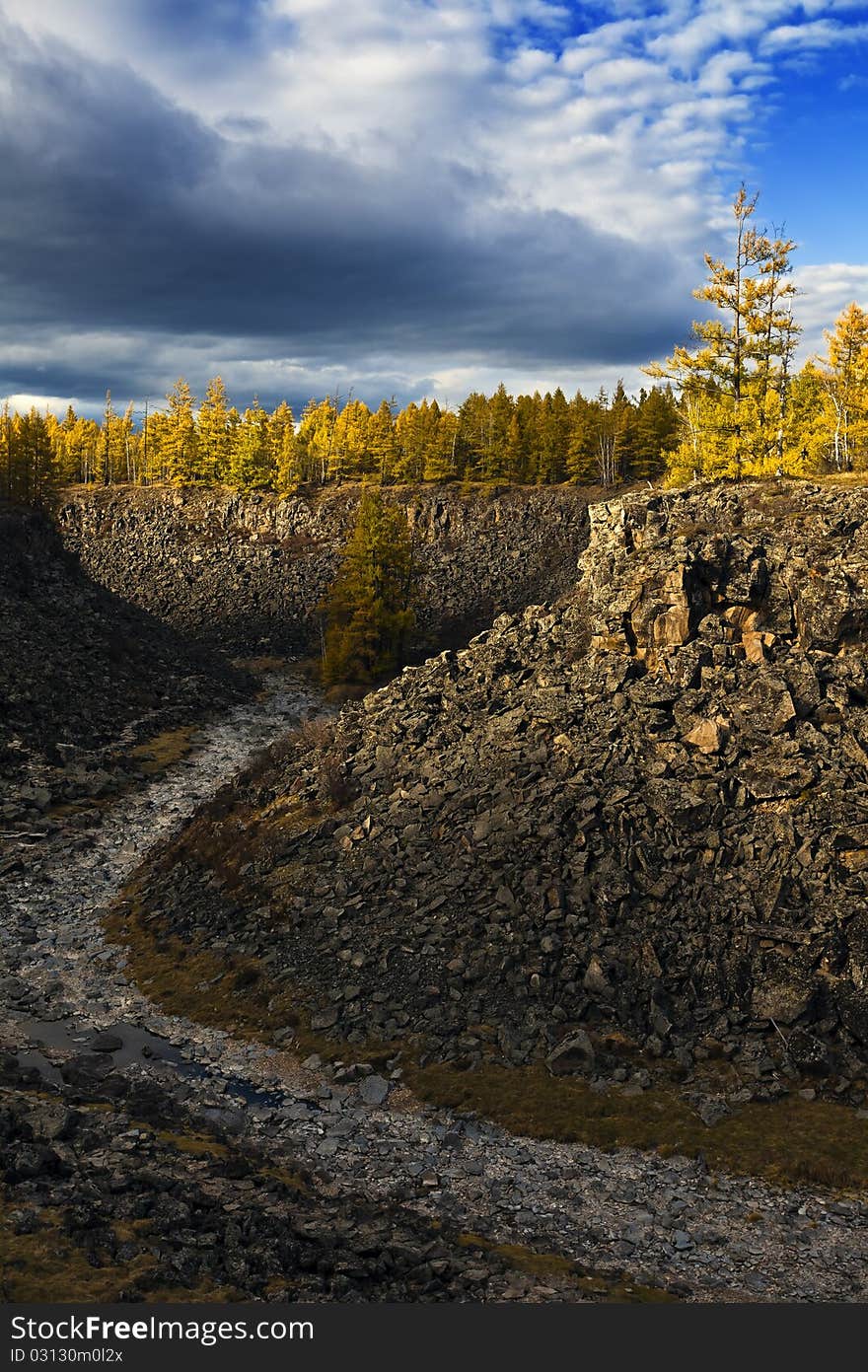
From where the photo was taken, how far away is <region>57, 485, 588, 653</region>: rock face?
292 ft

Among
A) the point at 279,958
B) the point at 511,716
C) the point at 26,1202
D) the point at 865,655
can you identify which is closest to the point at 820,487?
the point at 865,655

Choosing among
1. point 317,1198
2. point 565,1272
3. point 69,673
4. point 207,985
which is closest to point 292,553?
point 69,673

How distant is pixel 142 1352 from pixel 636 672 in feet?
88.4

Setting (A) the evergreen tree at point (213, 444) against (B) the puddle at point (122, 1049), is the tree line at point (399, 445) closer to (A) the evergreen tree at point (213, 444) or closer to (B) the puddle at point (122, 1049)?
(A) the evergreen tree at point (213, 444)

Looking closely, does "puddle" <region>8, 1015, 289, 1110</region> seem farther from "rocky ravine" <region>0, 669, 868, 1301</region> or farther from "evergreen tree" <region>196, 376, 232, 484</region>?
"evergreen tree" <region>196, 376, 232, 484</region>

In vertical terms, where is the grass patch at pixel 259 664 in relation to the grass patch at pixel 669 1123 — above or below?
above

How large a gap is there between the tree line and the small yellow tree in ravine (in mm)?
41814

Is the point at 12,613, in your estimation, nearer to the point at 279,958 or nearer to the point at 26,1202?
the point at 279,958

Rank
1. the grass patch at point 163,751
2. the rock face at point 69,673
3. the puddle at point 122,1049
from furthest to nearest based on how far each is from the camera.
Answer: the grass patch at point 163,751 → the rock face at point 69,673 → the puddle at point 122,1049

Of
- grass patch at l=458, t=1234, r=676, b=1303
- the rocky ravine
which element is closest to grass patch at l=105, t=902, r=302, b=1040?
the rocky ravine

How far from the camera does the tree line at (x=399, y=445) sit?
107812 mm

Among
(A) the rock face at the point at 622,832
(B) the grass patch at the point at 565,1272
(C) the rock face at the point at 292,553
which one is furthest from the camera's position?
(C) the rock face at the point at 292,553

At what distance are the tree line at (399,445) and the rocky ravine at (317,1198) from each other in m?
85.6

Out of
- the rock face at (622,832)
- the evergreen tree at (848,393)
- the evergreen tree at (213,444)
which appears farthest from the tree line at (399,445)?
the rock face at (622,832)
